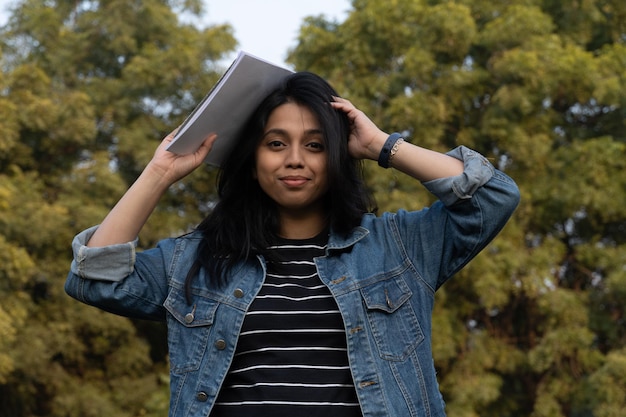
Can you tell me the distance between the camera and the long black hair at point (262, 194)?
1753 mm

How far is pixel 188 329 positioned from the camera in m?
1.70

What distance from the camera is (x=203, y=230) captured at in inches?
72.6

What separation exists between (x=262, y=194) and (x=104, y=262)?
0.34m

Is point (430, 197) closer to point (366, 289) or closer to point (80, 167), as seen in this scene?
point (80, 167)

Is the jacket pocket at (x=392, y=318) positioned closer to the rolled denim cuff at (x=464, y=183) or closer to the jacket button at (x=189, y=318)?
the rolled denim cuff at (x=464, y=183)

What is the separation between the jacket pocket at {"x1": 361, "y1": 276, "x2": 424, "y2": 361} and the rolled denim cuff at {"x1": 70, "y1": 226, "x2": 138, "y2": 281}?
450 millimetres

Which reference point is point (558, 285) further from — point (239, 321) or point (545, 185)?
point (239, 321)

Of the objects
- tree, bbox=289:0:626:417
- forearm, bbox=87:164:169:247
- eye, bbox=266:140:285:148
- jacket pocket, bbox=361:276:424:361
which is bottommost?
tree, bbox=289:0:626:417

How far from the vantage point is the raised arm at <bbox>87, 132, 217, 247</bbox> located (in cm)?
178

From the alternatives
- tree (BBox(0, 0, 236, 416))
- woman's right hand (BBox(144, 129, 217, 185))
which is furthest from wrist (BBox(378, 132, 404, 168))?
tree (BBox(0, 0, 236, 416))

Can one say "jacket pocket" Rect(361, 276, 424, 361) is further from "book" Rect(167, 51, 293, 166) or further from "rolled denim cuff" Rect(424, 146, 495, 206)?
"book" Rect(167, 51, 293, 166)

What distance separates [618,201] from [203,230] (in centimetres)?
719

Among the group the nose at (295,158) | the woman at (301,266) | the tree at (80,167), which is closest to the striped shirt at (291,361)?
the woman at (301,266)

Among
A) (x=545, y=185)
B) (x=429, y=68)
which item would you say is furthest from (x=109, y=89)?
(x=545, y=185)
